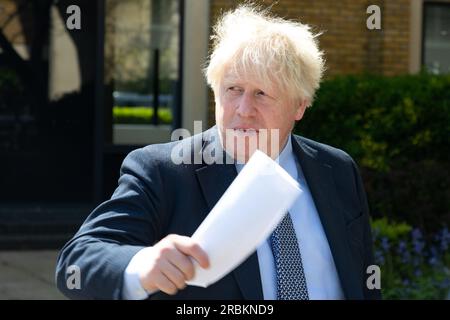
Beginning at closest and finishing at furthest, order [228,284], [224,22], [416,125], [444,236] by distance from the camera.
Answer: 1. [228,284]
2. [224,22]
3. [444,236]
4. [416,125]

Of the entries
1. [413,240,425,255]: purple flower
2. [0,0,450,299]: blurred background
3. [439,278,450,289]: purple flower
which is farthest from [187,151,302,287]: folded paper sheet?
[0,0,450,299]: blurred background

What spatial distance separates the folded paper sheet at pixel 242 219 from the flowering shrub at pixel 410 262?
495 centimetres

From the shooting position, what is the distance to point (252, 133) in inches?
94.4

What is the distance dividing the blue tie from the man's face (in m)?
0.22

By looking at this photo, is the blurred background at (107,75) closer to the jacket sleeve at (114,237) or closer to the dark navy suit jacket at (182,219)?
the dark navy suit jacket at (182,219)

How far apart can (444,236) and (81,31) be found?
5.06 m

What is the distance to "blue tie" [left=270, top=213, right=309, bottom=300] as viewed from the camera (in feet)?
7.92

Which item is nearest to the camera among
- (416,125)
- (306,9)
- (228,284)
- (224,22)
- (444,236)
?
(228,284)

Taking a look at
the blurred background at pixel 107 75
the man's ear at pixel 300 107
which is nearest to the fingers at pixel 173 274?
the man's ear at pixel 300 107

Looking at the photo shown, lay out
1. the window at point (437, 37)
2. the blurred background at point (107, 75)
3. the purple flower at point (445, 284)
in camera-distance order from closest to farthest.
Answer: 1. the purple flower at point (445, 284)
2. the blurred background at point (107, 75)
3. the window at point (437, 37)

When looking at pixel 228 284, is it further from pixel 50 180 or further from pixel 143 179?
pixel 50 180

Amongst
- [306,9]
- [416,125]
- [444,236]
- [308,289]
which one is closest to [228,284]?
[308,289]

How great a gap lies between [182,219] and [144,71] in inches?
349

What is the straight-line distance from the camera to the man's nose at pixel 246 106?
2373mm
